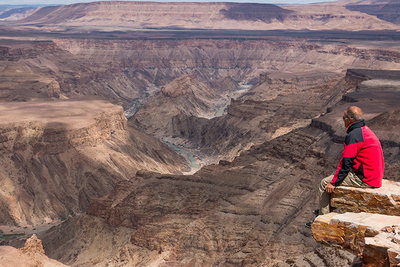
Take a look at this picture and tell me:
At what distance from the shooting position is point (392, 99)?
375 ft

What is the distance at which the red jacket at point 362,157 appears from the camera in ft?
63.0

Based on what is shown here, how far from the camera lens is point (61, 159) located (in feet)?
340

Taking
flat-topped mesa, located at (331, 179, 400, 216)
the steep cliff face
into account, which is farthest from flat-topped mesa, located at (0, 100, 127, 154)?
flat-topped mesa, located at (331, 179, 400, 216)

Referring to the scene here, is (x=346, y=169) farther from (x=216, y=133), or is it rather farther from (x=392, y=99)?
(x=216, y=133)

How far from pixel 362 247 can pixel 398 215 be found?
7.51ft

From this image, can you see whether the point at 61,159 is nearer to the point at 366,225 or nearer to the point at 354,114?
the point at 354,114

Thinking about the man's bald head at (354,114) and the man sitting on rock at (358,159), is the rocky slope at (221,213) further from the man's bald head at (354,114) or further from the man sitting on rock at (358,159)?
the man's bald head at (354,114)

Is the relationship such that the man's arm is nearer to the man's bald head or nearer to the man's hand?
the man's hand

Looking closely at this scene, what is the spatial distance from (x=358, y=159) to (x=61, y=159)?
90.0 meters

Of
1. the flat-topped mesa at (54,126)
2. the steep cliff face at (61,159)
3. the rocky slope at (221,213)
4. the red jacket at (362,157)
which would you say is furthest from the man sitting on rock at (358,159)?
the flat-topped mesa at (54,126)

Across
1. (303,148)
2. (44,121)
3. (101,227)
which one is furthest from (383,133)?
(44,121)

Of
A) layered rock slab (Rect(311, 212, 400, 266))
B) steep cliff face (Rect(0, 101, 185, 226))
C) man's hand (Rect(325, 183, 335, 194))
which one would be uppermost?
man's hand (Rect(325, 183, 335, 194))

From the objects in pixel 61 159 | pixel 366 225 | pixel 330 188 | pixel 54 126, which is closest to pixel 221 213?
pixel 330 188

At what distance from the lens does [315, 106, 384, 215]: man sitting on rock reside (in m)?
Answer: 19.2
